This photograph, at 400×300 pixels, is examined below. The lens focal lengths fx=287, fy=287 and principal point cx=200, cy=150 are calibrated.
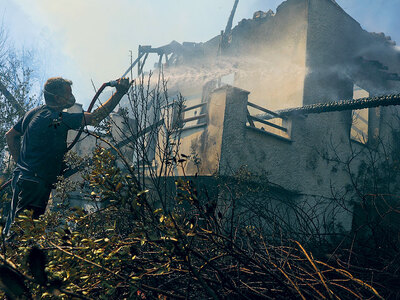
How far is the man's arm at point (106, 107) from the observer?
343 centimetres

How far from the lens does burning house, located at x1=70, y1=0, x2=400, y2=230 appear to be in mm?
6707

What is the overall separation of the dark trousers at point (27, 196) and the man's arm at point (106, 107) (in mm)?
902

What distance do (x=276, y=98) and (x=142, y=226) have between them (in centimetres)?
936

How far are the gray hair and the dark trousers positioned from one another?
0.96 metres

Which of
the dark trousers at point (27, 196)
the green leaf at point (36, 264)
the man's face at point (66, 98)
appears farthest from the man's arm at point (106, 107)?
the green leaf at point (36, 264)

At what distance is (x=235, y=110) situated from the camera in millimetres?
6625

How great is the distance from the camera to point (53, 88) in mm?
3494

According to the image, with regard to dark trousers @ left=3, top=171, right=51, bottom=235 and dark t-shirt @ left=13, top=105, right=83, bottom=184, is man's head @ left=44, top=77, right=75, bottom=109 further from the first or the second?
dark trousers @ left=3, top=171, right=51, bottom=235

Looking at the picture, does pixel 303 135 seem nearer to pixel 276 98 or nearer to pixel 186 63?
pixel 276 98

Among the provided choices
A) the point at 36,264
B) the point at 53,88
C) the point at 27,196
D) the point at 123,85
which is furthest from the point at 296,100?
the point at 36,264

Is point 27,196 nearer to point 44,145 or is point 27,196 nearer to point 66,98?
point 44,145

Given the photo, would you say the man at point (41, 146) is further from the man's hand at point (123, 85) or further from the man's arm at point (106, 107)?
the man's hand at point (123, 85)

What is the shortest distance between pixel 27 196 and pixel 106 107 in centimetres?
134

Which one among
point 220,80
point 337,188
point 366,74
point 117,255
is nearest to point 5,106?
point 117,255
